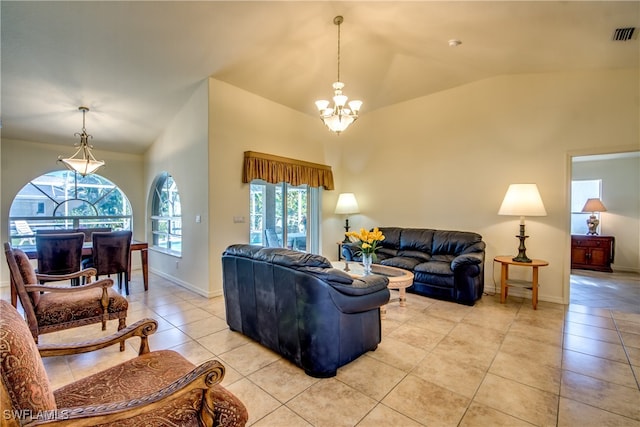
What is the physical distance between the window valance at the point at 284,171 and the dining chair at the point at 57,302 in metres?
2.46

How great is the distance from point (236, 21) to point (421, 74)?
294 centimetres

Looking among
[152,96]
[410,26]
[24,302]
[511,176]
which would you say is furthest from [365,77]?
Answer: [24,302]

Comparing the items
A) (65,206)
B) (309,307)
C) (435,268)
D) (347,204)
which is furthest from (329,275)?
(65,206)

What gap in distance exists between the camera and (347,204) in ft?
19.6

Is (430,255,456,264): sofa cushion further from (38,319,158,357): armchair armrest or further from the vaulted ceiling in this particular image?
(38,319,158,357): armchair armrest

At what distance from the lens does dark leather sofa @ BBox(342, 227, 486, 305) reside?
3916 millimetres

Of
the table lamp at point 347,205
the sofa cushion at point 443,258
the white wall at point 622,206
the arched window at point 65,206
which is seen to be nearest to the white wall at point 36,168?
the arched window at point 65,206

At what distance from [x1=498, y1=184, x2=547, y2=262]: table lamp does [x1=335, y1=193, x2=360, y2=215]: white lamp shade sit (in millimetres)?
2688

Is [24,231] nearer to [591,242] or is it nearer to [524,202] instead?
[524,202]

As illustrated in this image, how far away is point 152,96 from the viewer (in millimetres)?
4289

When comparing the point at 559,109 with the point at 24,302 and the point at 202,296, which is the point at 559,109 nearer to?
the point at 202,296

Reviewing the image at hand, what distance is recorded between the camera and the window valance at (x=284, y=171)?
182 inches

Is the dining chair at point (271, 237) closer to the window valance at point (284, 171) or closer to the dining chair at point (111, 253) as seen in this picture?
the window valance at point (284, 171)

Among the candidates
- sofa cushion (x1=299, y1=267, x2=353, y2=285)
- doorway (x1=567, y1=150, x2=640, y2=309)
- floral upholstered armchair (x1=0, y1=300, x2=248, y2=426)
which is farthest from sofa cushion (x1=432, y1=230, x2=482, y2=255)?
floral upholstered armchair (x1=0, y1=300, x2=248, y2=426)
